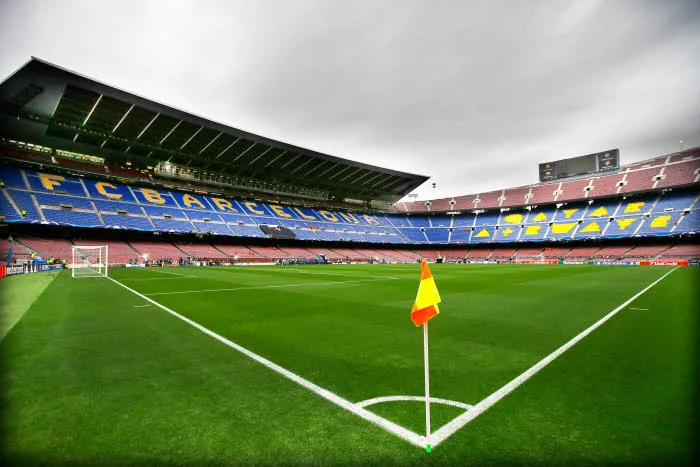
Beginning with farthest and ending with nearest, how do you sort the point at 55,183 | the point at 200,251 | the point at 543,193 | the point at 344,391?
1. the point at 543,193
2. the point at 200,251
3. the point at 55,183
4. the point at 344,391

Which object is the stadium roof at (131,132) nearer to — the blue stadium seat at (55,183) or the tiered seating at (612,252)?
the blue stadium seat at (55,183)

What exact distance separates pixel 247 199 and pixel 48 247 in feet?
100.0

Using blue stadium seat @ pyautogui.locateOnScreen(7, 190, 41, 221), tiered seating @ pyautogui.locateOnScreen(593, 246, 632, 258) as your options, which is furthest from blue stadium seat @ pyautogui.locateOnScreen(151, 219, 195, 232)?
tiered seating @ pyautogui.locateOnScreen(593, 246, 632, 258)

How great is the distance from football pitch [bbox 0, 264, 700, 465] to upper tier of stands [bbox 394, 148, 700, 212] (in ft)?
222

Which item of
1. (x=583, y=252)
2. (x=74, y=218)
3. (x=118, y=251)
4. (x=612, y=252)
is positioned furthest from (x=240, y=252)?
(x=612, y=252)

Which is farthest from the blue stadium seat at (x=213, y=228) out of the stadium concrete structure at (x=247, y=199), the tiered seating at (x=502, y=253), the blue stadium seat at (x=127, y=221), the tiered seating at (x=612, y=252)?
the tiered seating at (x=612, y=252)

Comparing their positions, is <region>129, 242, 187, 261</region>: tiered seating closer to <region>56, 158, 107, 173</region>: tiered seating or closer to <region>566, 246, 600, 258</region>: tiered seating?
<region>56, 158, 107, 173</region>: tiered seating

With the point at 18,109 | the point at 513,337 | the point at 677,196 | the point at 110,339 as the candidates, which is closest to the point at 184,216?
the point at 18,109

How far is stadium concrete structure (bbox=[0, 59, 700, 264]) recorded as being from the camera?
120 ft

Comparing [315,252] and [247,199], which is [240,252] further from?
[247,199]

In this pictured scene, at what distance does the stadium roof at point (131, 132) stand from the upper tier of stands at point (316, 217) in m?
5.17

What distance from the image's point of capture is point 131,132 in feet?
138

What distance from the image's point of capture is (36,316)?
26.5 feet

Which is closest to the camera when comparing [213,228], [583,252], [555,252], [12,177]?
[12,177]
